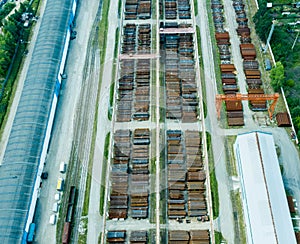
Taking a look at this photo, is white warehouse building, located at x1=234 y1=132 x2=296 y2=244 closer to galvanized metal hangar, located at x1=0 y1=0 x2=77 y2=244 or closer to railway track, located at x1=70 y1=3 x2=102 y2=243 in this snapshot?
railway track, located at x1=70 y1=3 x2=102 y2=243

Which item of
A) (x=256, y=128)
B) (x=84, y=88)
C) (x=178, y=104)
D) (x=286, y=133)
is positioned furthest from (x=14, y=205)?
(x=286, y=133)

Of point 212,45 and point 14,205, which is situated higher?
point 212,45

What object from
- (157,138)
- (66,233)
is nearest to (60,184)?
(66,233)

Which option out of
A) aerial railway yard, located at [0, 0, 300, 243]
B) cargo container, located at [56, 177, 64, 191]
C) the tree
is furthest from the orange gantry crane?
cargo container, located at [56, 177, 64, 191]

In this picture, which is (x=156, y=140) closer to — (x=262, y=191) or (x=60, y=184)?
(x=60, y=184)

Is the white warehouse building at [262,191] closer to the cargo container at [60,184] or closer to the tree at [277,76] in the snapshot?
the tree at [277,76]

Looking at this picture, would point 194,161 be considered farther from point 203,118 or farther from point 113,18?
point 113,18
